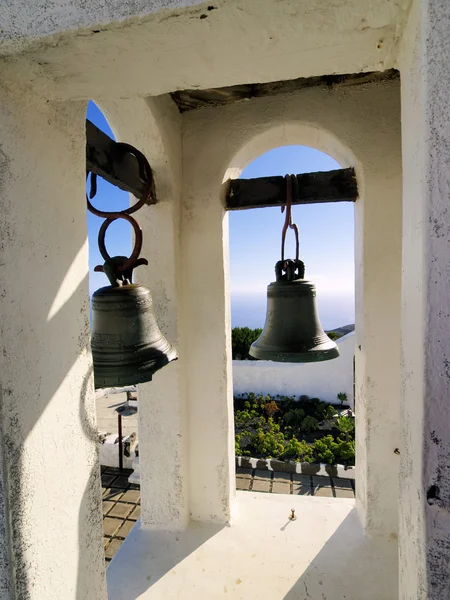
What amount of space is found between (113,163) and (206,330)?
3.13 feet

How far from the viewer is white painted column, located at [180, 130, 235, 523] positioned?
184 cm

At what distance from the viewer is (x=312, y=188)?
68.4 inches

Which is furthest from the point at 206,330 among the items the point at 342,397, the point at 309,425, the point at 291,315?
the point at 342,397

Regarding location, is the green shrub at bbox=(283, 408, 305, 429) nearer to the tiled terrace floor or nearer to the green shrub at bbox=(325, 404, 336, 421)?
the green shrub at bbox=(325, 404, 336, 421)

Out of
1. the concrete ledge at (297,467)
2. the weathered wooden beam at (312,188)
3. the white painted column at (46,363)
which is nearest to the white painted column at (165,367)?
the weathered wooden beam at (312,188)

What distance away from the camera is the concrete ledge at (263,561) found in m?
1.47

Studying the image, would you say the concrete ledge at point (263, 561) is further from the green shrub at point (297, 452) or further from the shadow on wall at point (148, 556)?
the green shrub at point (297, 452)

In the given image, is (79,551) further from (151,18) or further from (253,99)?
(253,99)

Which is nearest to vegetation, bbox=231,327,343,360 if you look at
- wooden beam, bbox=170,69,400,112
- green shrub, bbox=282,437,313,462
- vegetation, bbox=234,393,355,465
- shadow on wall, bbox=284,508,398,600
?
vegetation, bbox=234,393,355,465

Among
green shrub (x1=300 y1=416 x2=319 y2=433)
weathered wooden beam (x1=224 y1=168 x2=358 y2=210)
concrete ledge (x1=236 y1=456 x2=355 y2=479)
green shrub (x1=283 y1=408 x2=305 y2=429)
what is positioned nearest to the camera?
weathered wooden beam (x1=224 y1=168 x2=358 y2=210)

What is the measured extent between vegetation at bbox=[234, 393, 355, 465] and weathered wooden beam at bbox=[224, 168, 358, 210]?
117 inches

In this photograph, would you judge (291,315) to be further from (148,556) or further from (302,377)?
(302,377)

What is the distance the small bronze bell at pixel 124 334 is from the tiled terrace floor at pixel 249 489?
207 centimetres

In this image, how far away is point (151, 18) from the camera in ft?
1.73
